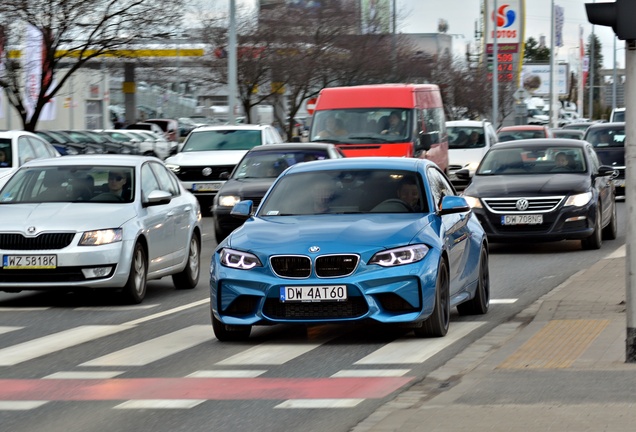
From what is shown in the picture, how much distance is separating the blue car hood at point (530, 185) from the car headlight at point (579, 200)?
7 cm

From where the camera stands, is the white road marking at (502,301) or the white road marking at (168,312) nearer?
the white road marking at (168,312)

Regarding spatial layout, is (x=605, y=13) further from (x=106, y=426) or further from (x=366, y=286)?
(x=106, y=426)

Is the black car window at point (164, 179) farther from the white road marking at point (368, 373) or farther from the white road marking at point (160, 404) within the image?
the white road marking at point (160, 404)

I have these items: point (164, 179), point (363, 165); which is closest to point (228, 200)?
point (164, 179)

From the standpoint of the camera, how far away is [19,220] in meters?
14.7

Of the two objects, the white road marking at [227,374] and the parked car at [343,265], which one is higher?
Answer: the parked car at [343,265]

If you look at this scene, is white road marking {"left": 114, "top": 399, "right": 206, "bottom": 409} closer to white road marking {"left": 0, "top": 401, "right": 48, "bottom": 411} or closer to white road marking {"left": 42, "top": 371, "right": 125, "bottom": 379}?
white road marking {"left": 0, "top": 401, "right": 48, "bottom": 411}

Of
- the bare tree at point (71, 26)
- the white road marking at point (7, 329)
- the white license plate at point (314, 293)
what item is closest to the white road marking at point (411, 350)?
the white license plate at point (314, 293)

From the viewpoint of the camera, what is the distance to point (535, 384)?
8844 millimetres

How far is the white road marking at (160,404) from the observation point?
28.5 feet

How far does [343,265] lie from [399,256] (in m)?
0.42

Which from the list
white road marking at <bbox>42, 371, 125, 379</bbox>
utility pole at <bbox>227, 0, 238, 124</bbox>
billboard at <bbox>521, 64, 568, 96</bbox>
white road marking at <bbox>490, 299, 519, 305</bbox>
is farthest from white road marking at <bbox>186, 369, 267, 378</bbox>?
billboard at <bbox>521, 64, 568, 96</bbox>

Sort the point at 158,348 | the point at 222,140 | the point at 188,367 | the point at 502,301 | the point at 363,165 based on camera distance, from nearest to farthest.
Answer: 1. the point at 188,367
2. the point at 158,348
3. the point at 363,165
4. the point at 502,301
5. the point at 222,140

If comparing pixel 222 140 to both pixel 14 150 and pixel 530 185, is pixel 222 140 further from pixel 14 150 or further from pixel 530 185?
pixel 530 185
